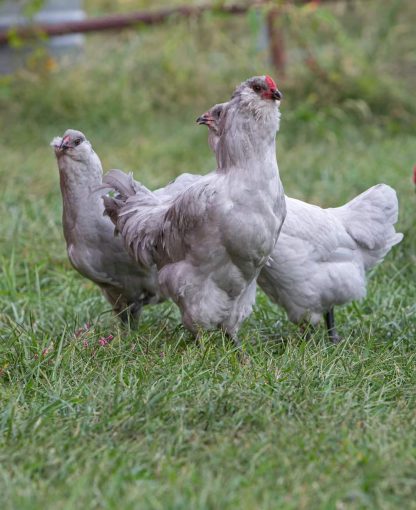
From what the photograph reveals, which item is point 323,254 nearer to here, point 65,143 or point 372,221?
point 372,221

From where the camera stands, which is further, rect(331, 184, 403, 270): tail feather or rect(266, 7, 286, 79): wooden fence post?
rect(266, 7, 286, 79): wooden fence post

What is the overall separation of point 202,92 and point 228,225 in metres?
6.40

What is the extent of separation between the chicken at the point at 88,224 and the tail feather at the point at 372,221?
0.97m

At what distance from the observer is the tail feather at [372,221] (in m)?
4.24

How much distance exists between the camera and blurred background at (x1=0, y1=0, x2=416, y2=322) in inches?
298

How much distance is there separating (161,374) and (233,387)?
317mm

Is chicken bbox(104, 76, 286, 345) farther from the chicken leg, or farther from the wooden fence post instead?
the wooden fence post

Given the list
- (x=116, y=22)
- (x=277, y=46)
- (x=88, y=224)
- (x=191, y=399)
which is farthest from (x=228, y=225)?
(x=116, y=22)

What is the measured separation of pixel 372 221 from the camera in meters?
4.28

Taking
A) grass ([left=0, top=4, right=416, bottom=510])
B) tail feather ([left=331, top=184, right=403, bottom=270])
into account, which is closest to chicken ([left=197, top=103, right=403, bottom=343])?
tail feather ([left=331, top=184, right=403, bottom=270])

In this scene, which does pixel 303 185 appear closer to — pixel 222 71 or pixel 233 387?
pixel 222 71

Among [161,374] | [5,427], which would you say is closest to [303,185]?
[161,374]

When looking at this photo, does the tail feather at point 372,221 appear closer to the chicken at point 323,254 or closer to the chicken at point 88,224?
the chicken at point 323,254

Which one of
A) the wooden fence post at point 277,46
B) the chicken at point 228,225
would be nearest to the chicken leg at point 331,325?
the chicken at point 228,225
